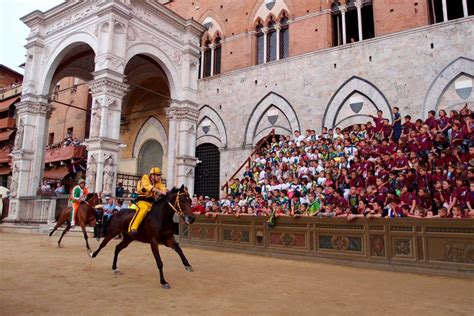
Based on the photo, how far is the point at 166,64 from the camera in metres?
19.2

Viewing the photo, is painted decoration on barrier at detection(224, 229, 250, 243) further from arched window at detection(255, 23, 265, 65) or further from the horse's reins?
arched window at detection(255, 23, 265, 65)

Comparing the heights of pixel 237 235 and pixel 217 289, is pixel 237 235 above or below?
above

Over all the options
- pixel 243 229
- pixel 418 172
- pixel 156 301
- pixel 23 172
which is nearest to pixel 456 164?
pixel 418 172

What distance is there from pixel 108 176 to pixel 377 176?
35.1 feet

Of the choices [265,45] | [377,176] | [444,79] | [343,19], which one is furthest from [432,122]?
[265,45]

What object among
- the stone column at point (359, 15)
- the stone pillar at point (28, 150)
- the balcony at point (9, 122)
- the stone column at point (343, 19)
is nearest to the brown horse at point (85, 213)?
the stone pillar at point (28, 150)

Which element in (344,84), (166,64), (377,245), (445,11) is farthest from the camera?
(166,64)

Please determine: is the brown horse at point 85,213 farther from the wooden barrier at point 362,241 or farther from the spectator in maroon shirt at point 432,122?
the spectator in maroon shirt at point 432,122

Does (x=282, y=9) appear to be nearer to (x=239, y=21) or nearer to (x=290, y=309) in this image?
(x=239, y=21)

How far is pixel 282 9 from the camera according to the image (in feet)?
68.9

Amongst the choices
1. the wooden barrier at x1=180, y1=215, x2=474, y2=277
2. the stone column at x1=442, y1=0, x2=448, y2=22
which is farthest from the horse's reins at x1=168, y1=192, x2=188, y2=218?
the stone column at x1=442, y1=0, x2=448, y2=22

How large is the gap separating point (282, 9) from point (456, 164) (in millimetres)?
14738

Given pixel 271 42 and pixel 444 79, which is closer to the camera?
pixel 444 79

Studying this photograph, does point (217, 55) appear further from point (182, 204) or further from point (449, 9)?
point (182, 204)
